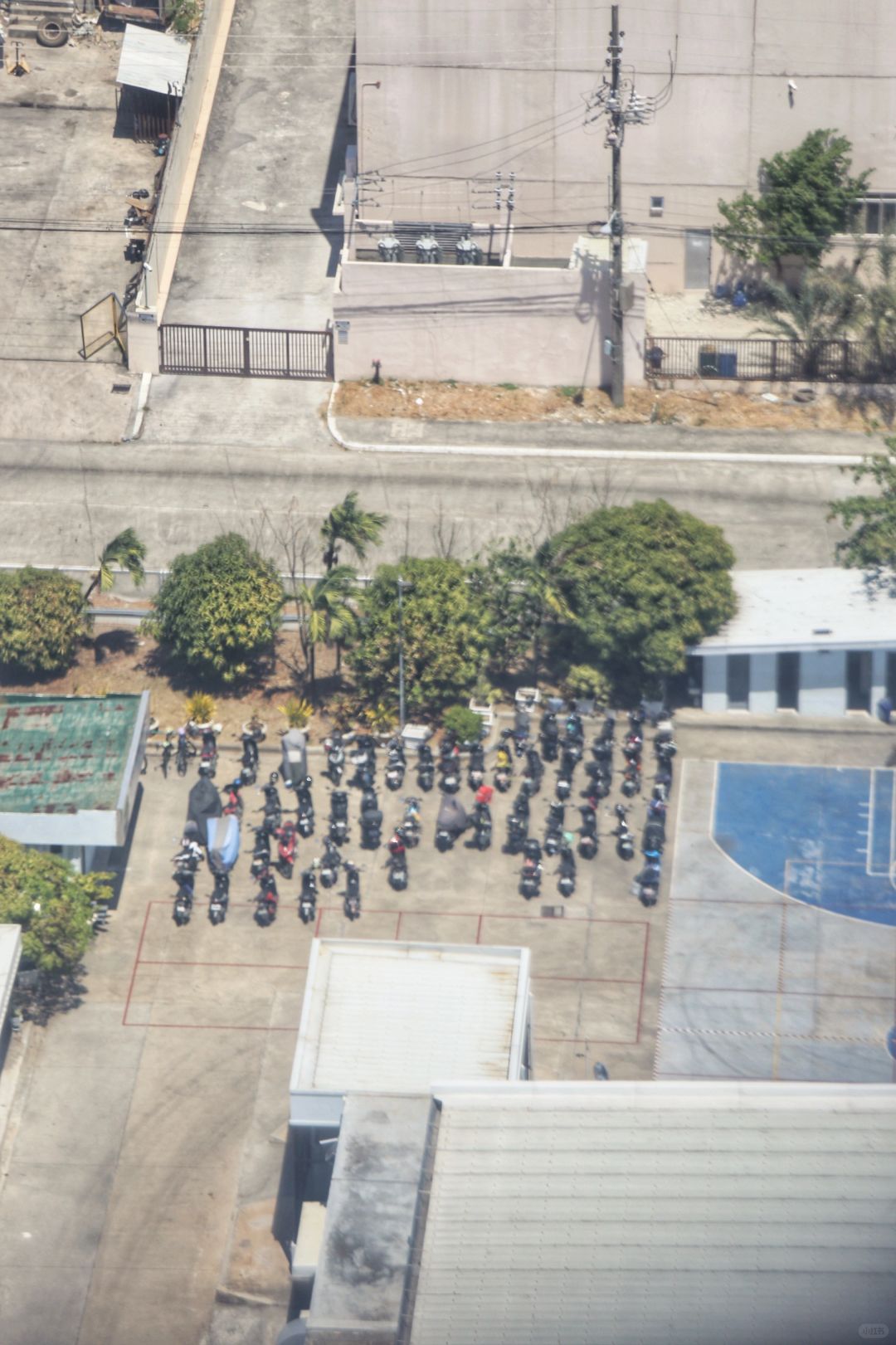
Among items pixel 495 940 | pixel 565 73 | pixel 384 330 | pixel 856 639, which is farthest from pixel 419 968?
pixel 565 73

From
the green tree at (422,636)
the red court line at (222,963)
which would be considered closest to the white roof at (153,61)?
the green tree at (422,636)

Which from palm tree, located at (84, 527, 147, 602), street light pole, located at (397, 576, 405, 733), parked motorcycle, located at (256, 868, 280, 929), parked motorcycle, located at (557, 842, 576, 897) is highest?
palm tree, located at (84, 527, 147, 602)

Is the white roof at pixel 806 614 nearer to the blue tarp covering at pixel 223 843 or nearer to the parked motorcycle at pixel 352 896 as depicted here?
the parked motorcycle at pixel 352 896

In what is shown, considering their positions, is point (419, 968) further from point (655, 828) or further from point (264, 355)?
point (264, 355)

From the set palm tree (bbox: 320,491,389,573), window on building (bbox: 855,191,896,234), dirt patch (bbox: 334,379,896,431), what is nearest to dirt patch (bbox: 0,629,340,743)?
palm tree (bbox: 320,491,389,573)

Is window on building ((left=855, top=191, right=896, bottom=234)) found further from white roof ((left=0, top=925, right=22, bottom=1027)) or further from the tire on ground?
white roof ((left=0, top=925, right=22, bottom=1027))

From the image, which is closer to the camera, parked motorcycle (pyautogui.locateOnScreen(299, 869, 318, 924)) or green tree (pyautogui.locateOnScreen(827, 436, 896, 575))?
parked motorcycle (pyautogui.locateOnScreen(299, 869, 318, 924))
